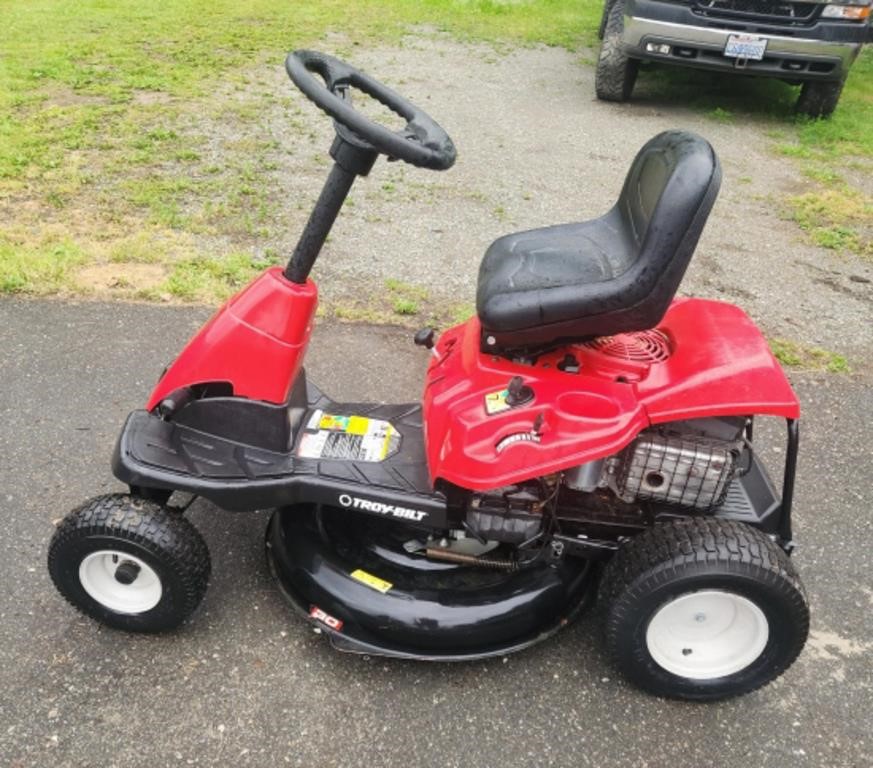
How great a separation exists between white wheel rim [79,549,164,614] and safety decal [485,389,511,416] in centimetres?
96

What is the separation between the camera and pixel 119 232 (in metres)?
4.53

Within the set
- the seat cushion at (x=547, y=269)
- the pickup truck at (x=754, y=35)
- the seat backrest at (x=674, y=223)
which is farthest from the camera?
the pickup truck at (x=754, y=35)

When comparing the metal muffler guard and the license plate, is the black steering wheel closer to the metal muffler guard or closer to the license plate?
the metal muffler guard

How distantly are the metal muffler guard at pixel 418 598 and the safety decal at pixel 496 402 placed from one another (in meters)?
0.52

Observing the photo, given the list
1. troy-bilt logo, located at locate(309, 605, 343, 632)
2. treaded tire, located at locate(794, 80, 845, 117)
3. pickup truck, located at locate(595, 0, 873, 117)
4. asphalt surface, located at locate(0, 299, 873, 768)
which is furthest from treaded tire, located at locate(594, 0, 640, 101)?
troy-bilt logo, located at locate(309, 605, 343, 632)

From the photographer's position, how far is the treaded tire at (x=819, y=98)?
720 centimetres

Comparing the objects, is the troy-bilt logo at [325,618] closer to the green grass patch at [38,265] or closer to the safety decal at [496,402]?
the safety decal at [496,402]

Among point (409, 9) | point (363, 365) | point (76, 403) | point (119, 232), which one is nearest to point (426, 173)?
point (119, 232)

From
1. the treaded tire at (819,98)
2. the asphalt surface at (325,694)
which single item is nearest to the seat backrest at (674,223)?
the asphalt surface at (325,694)

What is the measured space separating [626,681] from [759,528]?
547 mm

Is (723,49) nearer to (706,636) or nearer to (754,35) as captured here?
(754,35)

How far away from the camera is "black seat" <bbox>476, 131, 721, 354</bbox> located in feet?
6.24

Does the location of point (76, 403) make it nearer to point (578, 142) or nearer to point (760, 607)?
point (760, 607)

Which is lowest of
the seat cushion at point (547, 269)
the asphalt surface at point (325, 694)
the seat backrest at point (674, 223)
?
the asphalt surface at point (325, 694)
